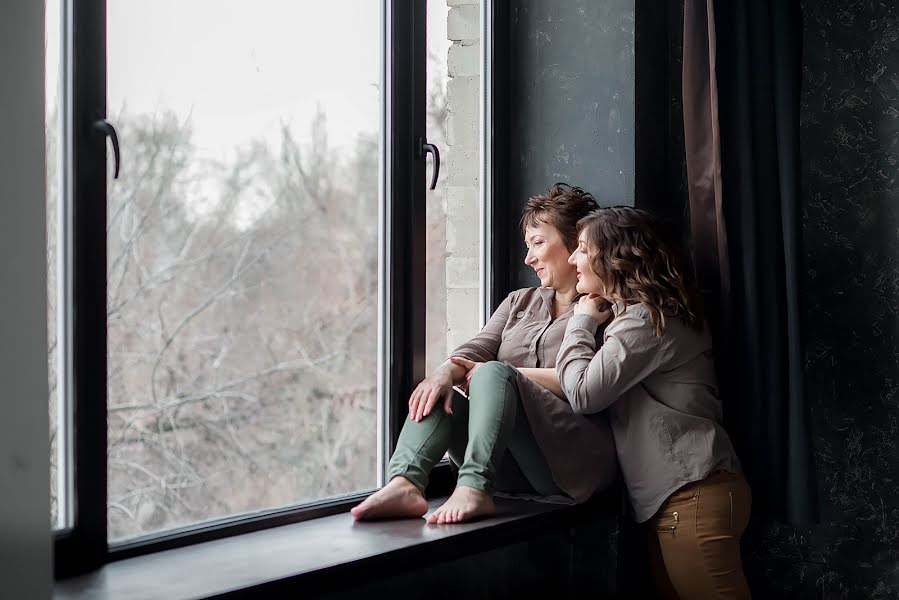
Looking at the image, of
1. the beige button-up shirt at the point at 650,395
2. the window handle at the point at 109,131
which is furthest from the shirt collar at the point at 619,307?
the window handle at the point at 109,131

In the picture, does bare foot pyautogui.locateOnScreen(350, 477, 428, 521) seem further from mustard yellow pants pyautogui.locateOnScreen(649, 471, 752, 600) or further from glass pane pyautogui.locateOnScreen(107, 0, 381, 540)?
mustard yellow pants pyautogui.locateOnScreen(649, 471, 752, 600)

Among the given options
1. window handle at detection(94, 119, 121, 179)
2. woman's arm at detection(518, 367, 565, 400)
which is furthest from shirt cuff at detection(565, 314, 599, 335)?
window handle at detection(94, 119, 121, 179)

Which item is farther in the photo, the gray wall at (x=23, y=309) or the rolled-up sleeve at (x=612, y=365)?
the rolled-up sleeve at (x=612, y=365)

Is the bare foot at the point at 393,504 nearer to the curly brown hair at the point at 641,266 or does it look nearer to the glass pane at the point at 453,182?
the glass pane at the point at 453,182

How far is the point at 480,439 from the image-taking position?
1.83m

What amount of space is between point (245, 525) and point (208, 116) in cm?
86

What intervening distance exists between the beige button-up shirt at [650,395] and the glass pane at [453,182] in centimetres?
43

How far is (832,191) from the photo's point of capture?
7.27 ft

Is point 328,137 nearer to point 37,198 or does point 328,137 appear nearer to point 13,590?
point 37,198

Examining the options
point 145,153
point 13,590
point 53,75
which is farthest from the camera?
point 145,153

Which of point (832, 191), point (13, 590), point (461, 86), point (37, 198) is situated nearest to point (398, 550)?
point (13, 590)

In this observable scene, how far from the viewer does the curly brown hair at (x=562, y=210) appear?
7.07 ft

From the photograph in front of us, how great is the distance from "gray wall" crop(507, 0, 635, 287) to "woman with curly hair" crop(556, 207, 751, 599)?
1.11ft

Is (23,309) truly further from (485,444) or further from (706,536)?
(706,536)
